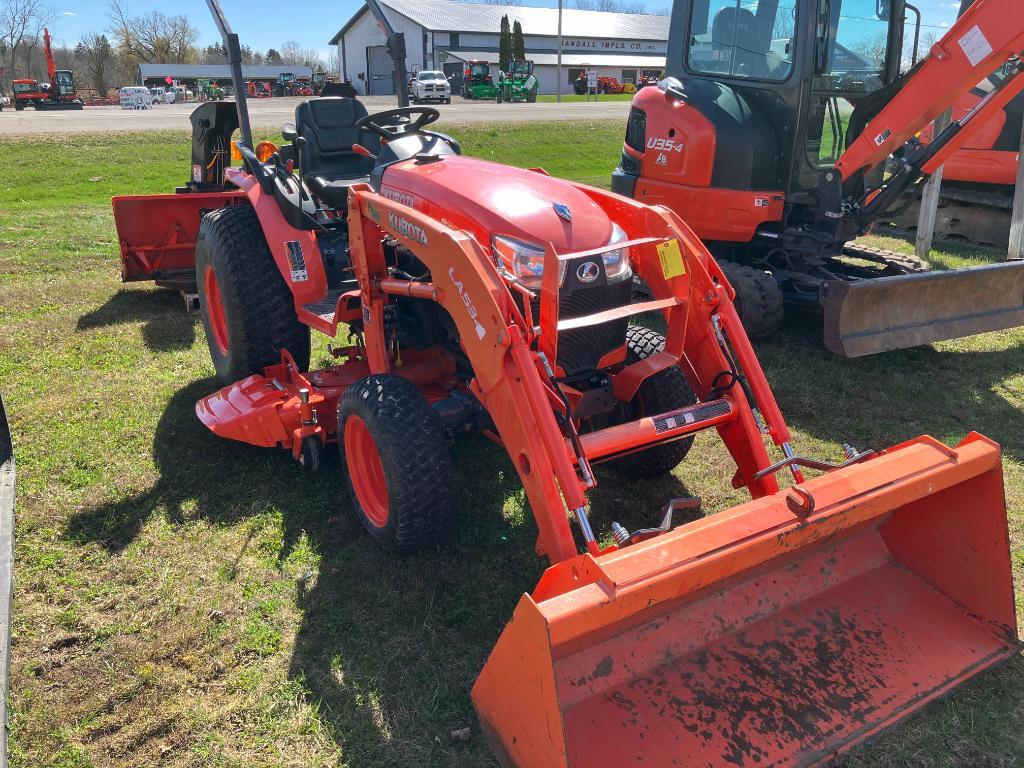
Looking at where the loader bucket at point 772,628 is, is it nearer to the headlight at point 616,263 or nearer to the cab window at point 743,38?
the headlight at point 616,263

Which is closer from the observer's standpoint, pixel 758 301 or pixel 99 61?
pixel 758 301

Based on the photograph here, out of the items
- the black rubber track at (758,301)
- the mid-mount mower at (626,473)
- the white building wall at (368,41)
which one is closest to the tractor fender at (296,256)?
the mid-mount mower at (626,473)

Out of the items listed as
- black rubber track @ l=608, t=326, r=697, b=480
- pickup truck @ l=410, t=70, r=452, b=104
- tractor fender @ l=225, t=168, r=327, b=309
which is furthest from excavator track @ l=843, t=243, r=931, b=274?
pickup truck @ l=410, t=70, r=452, b=104

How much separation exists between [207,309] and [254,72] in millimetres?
58455

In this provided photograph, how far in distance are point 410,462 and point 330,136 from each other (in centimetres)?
268

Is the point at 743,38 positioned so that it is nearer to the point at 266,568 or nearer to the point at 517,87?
the point at 266,568

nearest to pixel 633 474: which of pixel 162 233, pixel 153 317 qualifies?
pixel 153 317

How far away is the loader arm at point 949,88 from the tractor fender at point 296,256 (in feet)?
12.0

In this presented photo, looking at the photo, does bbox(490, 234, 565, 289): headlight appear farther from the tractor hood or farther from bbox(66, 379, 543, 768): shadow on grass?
bbox(66, 379, 543, 768): shadow on grass

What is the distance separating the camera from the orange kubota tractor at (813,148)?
5223 mm

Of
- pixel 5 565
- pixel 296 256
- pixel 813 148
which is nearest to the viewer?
pixel 5 565

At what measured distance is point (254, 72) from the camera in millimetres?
57000

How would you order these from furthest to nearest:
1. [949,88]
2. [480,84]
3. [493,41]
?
1. [493,41]
2. [480,84]
3. [949,88]

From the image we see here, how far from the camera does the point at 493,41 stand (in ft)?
180
